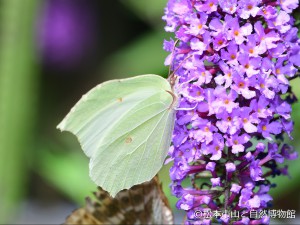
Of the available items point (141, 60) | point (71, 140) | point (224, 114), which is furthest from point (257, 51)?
point (71, 140)

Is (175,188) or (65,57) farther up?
(175,188)

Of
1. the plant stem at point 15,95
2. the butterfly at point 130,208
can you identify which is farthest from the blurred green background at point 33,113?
the butterfly at point 130,208

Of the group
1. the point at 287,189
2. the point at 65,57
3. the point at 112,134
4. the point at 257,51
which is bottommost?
the point at 65,57

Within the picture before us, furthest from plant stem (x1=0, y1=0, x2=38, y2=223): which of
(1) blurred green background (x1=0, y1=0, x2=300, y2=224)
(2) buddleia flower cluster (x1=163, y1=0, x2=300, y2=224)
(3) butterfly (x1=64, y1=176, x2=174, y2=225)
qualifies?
(2) buddleia flower cluster (x1=163, y1=0, x2=300, y2=224)

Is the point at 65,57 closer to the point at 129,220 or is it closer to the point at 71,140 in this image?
the point at 71,140

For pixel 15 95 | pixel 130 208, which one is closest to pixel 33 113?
pixel 15 95

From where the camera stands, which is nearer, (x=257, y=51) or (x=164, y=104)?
(x=257, y=51)

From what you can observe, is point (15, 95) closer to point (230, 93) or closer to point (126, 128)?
point (126, 128)

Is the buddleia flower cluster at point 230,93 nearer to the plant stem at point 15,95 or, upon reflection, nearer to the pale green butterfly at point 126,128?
the pale green butterfly at point 126,128
